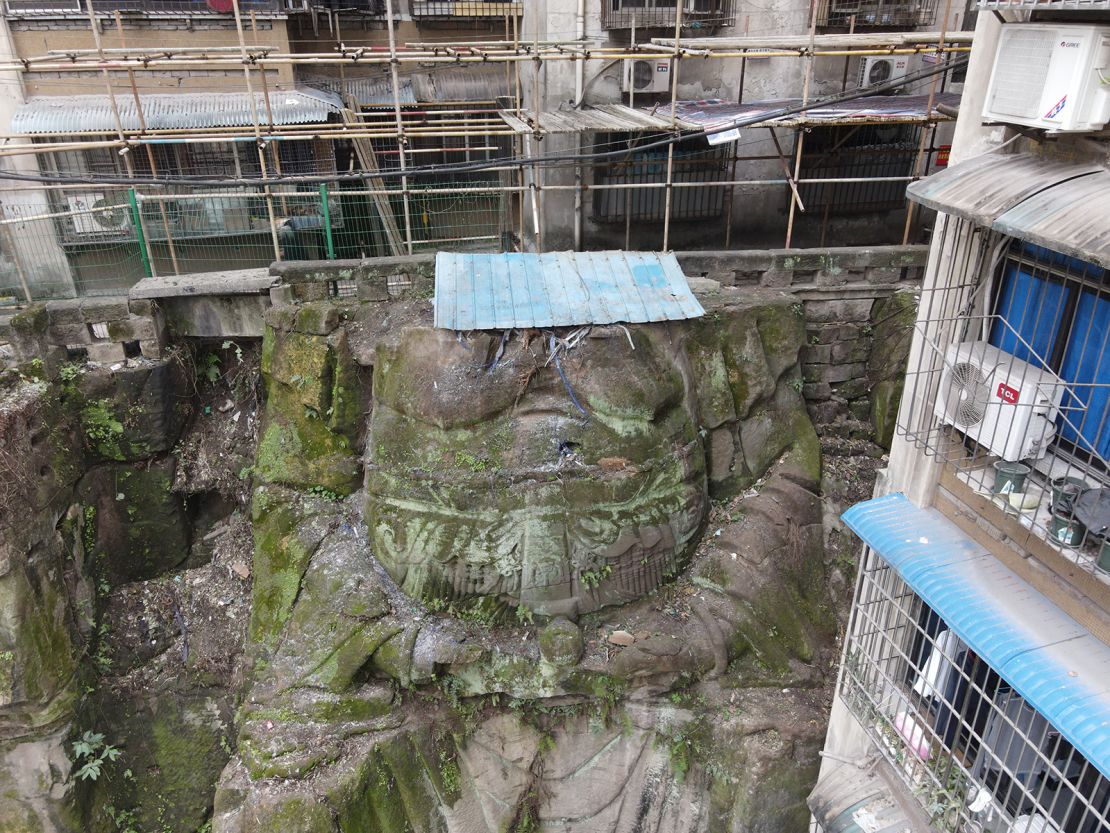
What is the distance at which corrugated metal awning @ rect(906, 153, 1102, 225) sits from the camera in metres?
4.17

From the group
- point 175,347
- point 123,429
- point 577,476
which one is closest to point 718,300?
point 577,476

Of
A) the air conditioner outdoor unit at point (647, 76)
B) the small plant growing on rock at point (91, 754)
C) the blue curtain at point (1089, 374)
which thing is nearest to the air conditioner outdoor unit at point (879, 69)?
the air conditioner outdoor unit at point (647, 76)

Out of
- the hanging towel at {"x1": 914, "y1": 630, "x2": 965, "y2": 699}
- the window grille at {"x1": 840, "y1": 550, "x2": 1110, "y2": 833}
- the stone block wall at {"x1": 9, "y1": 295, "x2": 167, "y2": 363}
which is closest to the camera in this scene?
the window grille at {"x1": 840, "y1": 550, "x2": 1110, "y2": 833}

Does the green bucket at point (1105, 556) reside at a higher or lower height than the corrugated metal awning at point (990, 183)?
lower

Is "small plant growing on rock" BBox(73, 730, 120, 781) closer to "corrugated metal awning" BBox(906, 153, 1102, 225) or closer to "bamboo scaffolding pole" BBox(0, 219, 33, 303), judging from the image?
"bamboo scaffolding pole" BBox(0, 219, 33, 303)

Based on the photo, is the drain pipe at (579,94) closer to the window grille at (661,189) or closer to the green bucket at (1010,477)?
the window grille at (661,189)

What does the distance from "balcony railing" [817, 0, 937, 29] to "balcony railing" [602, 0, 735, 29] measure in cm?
141

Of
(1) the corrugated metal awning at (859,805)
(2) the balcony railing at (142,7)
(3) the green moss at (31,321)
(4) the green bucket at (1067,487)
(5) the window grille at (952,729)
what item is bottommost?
(1) the corrugated metal awning at (859,805)

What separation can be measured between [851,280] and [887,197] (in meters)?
3.01

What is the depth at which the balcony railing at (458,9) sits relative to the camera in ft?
37.9

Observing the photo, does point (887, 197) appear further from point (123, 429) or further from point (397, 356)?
point (123, 429)

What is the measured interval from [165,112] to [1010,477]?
10367 mm

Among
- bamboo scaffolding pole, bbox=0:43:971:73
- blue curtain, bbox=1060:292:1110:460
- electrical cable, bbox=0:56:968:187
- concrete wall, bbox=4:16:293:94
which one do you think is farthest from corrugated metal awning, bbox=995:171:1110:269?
concrete wall, bbox=4:16:293:94

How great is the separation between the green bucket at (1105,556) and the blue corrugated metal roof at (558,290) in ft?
12.4
